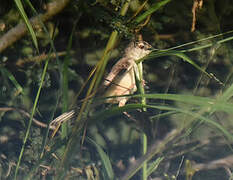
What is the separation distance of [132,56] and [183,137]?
27cm

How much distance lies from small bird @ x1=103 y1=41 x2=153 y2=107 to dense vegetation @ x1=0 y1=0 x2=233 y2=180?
23 millimetres

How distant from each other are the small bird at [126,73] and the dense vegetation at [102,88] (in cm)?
2

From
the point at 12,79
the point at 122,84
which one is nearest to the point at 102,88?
the point at 122,84

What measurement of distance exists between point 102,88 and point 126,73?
0.27 ft

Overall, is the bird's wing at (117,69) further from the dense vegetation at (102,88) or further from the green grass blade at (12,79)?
the green grass blade at (12,79)

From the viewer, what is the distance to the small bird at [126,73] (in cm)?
78

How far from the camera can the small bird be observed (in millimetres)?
782

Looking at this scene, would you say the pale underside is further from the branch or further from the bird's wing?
the branch

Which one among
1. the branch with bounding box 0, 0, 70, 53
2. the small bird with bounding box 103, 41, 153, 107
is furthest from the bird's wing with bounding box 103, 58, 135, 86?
the branch with bounding box 0, 0, 70, 53

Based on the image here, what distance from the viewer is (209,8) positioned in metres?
0.74

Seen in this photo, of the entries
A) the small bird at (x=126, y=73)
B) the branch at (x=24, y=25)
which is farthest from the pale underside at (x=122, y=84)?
the branch at (x=24, y=25)

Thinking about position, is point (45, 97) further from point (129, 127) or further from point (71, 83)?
point (129, 127)

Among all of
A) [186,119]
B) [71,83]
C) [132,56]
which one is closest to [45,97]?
[71,83]

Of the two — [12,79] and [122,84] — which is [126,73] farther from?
[12,79]
